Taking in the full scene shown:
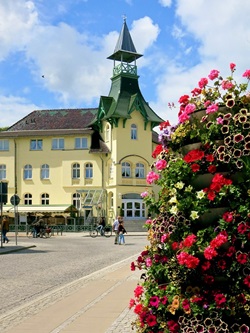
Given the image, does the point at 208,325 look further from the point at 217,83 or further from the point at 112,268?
the point at 112,268

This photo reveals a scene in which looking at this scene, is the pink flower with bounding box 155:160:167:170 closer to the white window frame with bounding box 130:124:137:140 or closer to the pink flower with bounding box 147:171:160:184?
the pink flower with bounding box 147:171:160:184

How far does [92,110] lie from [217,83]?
180ft

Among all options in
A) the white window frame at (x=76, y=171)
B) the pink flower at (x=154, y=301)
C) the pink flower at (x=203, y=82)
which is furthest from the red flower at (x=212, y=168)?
the white window frame at (x=76, y=171)

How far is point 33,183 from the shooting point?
57.2m

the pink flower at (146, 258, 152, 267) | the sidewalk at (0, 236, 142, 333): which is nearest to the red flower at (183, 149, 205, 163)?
the pink flower at (146, 258, 152, 267)

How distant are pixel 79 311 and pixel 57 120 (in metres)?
51.4

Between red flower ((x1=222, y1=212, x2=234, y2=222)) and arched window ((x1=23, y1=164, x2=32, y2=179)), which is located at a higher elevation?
arched window ((x1=23, y1=164, x2=32, y2=179))

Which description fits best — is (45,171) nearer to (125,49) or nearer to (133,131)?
(133,131)

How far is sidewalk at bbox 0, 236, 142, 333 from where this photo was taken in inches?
295

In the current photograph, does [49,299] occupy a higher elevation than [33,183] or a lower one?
lower

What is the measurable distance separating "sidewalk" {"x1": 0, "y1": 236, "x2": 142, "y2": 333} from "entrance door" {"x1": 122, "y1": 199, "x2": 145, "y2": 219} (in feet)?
132

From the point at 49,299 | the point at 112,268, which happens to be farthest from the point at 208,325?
the point at 112,268

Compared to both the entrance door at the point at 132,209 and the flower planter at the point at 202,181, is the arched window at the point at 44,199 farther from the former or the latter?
the flower planter at the point at 202,181

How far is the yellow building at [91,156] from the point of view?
176ft
